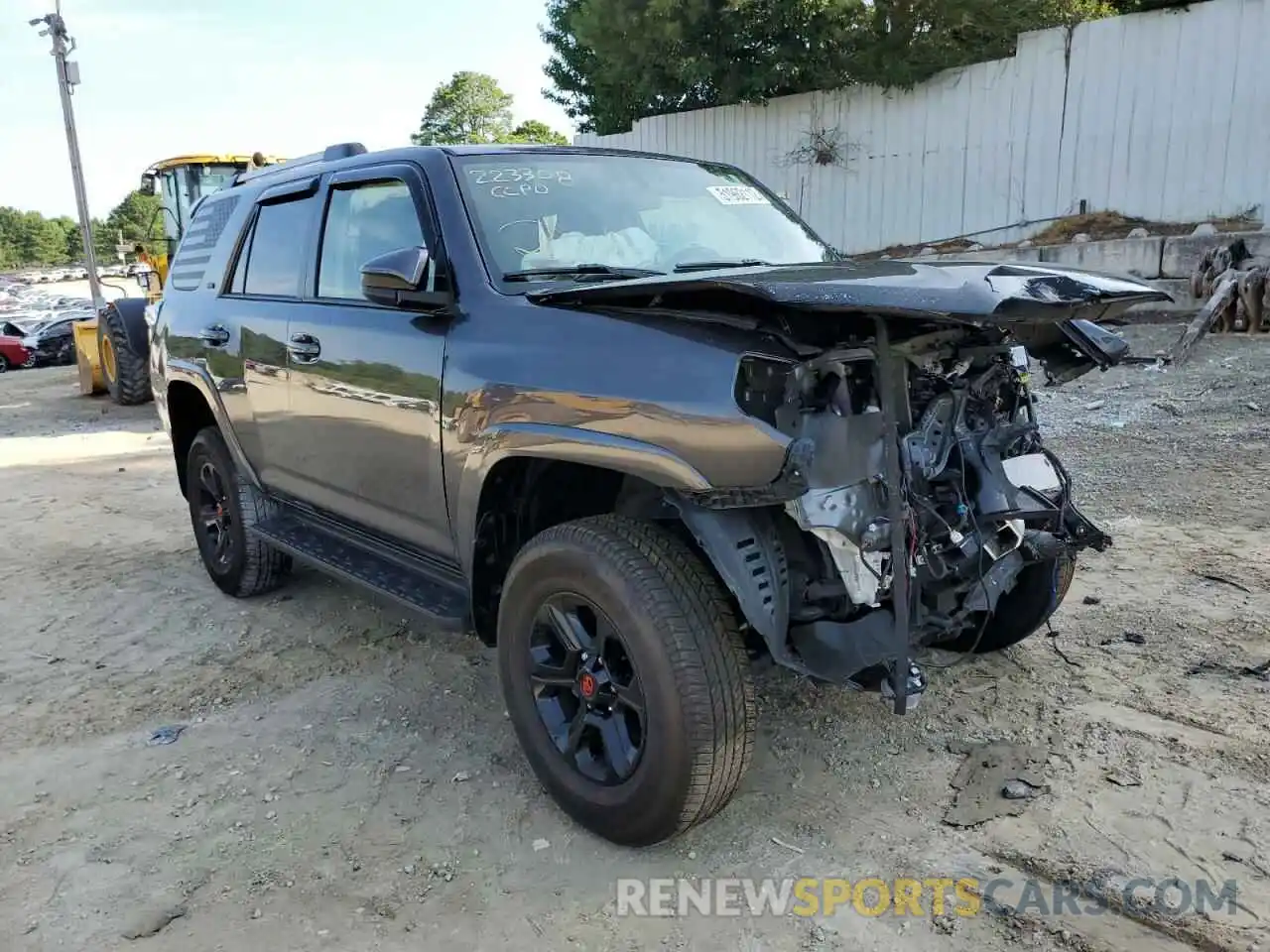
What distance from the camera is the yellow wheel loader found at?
12.0 meters

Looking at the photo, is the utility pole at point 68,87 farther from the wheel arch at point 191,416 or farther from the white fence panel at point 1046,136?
the wheel arch at point 191,416

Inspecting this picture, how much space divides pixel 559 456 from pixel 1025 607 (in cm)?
200

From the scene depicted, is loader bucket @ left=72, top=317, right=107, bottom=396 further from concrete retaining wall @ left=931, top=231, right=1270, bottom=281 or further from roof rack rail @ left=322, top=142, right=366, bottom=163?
concrete retaining wall @ left=931, top=231, right=1270, bottom=281

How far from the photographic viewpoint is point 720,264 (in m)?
3.45

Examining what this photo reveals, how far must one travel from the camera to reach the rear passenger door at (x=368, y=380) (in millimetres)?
3260

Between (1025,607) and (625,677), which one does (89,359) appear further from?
(1025,607)

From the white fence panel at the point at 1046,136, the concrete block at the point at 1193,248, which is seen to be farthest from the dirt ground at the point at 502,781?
the white fence panel at the point at 1046,136

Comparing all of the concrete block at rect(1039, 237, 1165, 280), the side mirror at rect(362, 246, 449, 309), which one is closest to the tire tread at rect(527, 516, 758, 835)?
the side mirror at rect(362, 246, 449, 309)

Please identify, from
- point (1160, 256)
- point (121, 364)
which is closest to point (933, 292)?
point (1160, 256)

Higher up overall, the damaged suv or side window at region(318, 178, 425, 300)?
side window at region(318, 178, 425, 300)

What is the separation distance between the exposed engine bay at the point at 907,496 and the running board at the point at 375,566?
1.21m

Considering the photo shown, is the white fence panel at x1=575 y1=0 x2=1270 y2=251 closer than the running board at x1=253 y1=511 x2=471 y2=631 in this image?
No

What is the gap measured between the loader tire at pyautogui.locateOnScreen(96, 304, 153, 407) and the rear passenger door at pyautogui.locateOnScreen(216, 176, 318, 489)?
27.8 feet

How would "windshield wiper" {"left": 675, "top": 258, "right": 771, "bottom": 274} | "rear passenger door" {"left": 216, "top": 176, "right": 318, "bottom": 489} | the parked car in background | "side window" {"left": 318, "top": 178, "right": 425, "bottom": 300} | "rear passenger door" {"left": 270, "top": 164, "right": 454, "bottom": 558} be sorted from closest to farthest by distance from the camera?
"rear passenger door" {"left": 270, "top": 164, "right": 454, "bottom": 558}
"windshield wiper" {"left": 675, "top": 258, "right": 771, "bottom": 274}
"side window" {"left": 318, "top": 178, "right": 425, "bottom": 300}
"rear passenger door" {"left": 216, "top": 176, "right": 318, "bottom": 489}
the parked car in background
